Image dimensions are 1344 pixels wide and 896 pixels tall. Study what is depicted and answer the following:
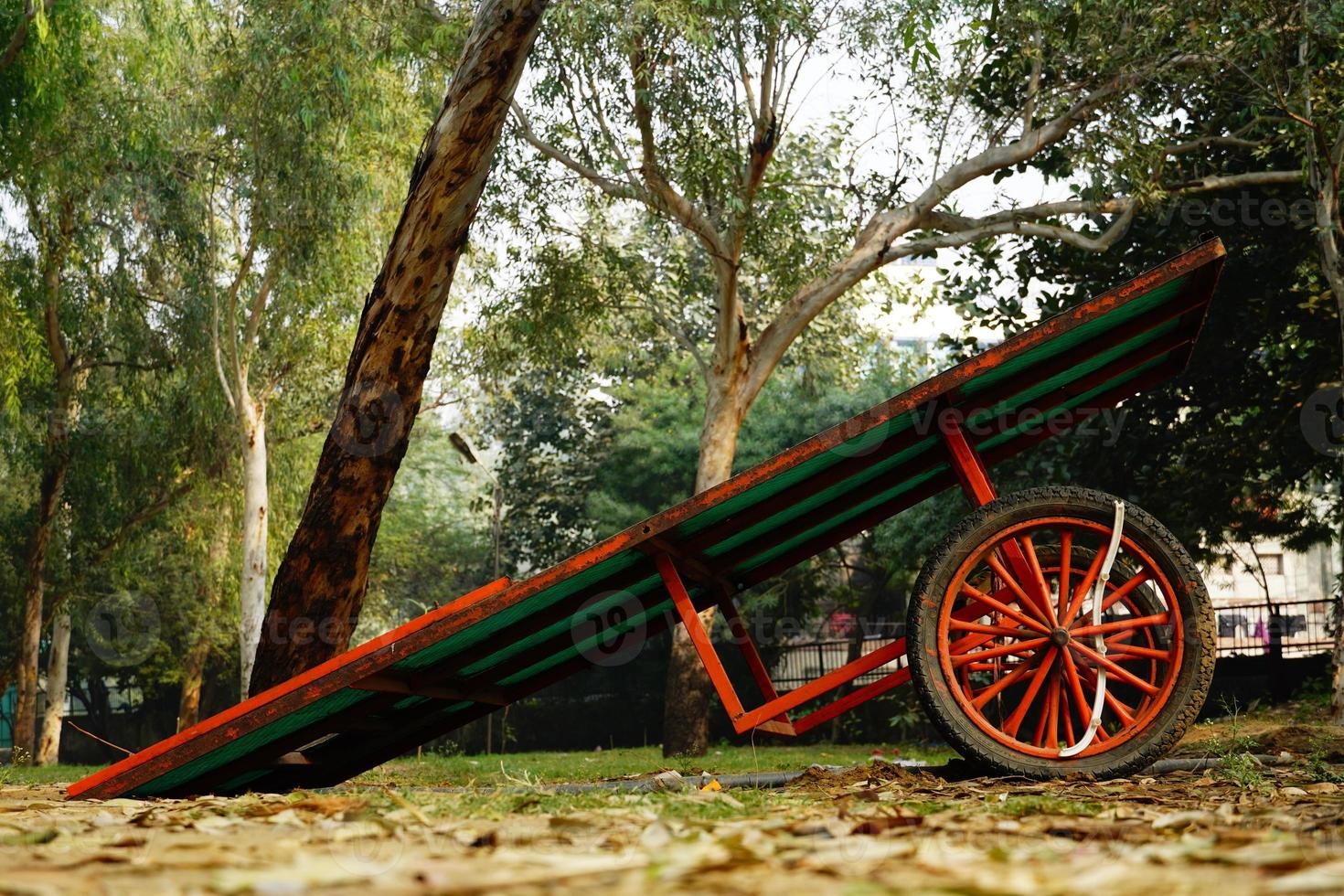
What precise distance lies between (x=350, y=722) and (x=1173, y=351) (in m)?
4.20

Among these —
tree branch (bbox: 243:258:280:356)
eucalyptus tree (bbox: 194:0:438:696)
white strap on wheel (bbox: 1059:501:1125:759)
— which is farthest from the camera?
tree branch (bbox: 243:258:280:356)

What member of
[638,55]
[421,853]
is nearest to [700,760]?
[638,55]

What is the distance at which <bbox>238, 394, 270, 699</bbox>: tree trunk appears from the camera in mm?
20375

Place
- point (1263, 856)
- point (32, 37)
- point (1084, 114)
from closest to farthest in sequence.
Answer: point (1263, 856) < point (32, 37) < point (1084, 114)

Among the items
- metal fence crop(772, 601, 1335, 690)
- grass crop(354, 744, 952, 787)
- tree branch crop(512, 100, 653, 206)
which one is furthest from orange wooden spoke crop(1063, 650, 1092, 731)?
metal fence crop(772, 601, 1335, 690)

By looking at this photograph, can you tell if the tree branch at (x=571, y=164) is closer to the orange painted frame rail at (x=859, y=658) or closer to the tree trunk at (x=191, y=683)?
the orange painted frame rail at (x=859, y=658)

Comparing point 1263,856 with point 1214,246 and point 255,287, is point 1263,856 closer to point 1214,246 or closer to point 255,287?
point 1214,246

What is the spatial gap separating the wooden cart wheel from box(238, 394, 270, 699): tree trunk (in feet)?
57.2

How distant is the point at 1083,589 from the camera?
486cm

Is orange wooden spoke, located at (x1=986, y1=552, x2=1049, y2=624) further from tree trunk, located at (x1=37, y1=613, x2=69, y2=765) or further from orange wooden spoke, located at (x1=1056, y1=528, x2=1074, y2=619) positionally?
tree trunk, located at (x1=37, y1=613, x2=69, y2=765)

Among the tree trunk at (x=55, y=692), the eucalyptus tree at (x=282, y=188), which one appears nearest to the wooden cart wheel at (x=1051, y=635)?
the eucalyptus tree at (x=282, y=188)

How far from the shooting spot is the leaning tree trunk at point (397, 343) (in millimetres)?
7426

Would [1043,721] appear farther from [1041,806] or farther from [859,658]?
[1041,806]

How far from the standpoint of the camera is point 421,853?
2389mm
